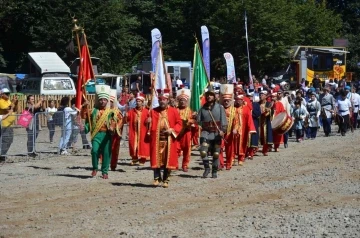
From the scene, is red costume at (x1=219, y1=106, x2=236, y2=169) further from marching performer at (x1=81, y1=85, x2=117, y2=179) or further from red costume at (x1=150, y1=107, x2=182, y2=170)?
red costume at (x1=150, y1=107, x2=182, y2=170)

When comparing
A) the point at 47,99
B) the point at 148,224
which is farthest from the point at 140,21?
the point at 148,224

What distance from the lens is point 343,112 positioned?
2791 cm

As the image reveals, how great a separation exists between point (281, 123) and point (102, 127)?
701 centimetres

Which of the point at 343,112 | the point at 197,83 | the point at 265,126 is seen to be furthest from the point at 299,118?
the point at 197,83

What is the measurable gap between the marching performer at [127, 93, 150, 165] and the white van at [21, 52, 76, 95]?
14723 millimetres

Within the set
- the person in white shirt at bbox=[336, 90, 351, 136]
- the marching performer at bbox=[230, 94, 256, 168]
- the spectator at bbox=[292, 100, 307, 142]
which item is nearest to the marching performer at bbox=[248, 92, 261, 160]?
the marching performer at bbox=[230, 94, 256, 168]

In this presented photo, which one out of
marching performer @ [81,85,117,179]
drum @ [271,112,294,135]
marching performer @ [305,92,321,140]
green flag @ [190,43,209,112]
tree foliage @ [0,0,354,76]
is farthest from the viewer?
tree foliage @ [0,0,354,76]

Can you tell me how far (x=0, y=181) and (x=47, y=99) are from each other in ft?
47.3

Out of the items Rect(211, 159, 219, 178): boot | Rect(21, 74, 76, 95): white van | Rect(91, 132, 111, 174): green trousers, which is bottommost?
Rect(211, 159, 219, 178): boot

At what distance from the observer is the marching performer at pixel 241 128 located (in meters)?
18.9

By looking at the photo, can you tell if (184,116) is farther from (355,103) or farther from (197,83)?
(355,103)

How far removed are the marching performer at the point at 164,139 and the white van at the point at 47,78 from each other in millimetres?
19036

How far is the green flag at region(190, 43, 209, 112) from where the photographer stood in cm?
1976

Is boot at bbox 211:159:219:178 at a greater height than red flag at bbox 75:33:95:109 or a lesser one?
lesser
